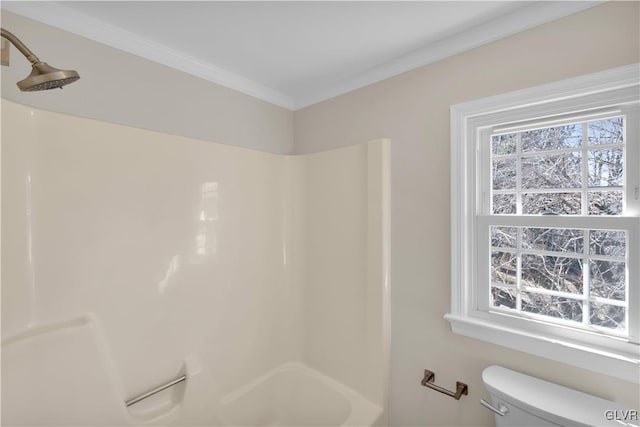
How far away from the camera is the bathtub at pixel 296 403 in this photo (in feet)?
5.46

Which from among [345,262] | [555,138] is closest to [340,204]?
[345,262]

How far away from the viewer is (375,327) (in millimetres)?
1683

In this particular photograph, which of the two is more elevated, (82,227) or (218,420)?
(82,227)

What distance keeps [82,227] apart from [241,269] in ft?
2.71

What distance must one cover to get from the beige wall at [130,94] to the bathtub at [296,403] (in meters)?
1.64

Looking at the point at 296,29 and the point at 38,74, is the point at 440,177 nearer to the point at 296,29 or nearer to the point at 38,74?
the point at 296,29

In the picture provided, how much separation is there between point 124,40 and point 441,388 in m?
2.54

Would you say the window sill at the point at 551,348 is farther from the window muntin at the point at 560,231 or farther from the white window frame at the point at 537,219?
the window muntin at the point at 560,231

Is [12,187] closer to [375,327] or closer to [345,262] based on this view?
[345,262]

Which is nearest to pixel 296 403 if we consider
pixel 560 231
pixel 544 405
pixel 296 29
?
pixel 544 405

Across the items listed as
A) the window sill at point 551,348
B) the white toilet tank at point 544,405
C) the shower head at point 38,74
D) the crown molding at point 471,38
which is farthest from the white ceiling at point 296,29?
the white toilet tank at point 544,405

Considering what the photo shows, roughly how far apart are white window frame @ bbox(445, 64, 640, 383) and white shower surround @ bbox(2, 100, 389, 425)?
0.40 m

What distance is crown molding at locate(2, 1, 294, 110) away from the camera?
1301 mm

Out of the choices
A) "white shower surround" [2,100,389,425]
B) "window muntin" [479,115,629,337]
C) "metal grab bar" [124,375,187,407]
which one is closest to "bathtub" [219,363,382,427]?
"white shower surround" [2,100,389,425]
